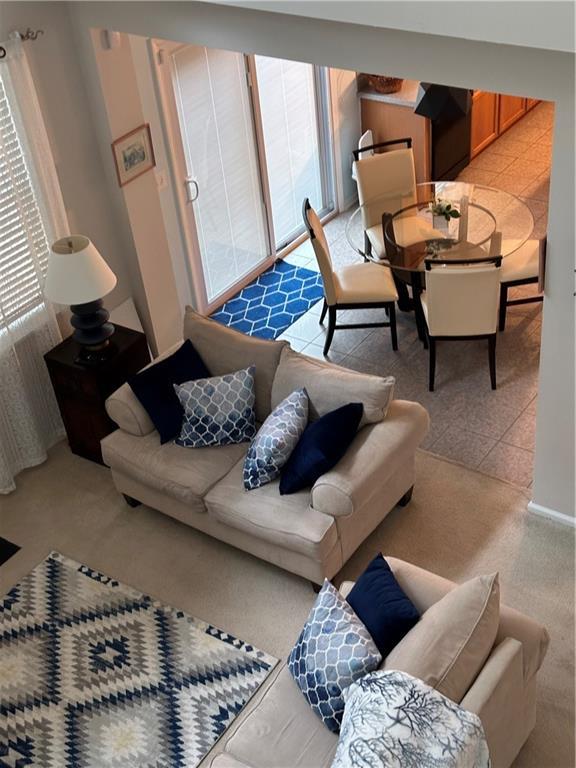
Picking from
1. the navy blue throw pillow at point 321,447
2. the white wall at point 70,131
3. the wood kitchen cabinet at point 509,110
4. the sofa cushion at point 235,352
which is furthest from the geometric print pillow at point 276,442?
the wood kitchen cabinet at point 509,110

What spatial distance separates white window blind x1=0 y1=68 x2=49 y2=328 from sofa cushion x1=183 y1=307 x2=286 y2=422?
968mm

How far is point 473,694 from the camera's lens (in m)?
3.49

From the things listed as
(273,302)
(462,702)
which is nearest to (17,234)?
(273,302)

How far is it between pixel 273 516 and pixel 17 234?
224 cm

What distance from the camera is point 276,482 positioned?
4.94 metres

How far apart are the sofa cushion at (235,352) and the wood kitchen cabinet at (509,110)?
4.70 meters

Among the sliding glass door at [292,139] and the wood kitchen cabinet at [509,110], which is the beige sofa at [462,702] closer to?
the sliding glass door at [292,139]

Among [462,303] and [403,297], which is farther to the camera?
[403,297]

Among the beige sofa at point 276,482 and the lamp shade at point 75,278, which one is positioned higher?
the lamp shade at point 75,278

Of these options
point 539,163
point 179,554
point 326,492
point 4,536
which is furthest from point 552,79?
point 539,163

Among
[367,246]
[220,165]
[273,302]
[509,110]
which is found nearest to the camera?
[367,246]

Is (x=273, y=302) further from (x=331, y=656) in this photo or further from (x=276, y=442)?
(x=331, y=656)

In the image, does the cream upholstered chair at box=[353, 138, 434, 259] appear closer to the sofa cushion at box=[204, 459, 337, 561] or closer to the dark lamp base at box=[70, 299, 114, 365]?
the dark lamp base at box=[70, 299, 114, 365]

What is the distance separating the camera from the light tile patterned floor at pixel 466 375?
224 inches
